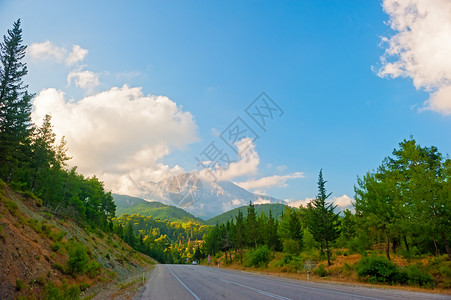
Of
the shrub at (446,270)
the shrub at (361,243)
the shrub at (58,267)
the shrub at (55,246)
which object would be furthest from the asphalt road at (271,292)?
the shrub at (361,243)

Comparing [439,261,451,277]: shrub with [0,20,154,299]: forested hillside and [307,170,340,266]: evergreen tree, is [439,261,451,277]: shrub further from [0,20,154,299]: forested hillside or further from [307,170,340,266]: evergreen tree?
[0,20,154,299]: forested hillside

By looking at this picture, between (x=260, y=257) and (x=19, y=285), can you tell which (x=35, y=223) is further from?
(x=260, y=257)

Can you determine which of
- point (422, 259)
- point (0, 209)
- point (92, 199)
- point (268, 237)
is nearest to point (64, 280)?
point (0, 209)

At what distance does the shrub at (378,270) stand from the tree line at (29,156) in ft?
113

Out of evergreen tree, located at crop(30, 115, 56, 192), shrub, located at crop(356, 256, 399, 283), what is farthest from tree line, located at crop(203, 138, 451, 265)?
evergreen tree, located at crop(30, 115, 56, 192)

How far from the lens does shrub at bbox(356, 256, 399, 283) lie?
59.4 ft

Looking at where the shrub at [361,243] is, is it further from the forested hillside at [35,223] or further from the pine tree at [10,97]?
the pine tree at [10,97]

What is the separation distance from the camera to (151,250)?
118812 mm

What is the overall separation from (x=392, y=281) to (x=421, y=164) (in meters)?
11.4

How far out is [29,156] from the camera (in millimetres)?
35688

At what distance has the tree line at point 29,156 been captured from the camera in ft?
84.3

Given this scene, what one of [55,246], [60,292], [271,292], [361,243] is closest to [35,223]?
[55,246]

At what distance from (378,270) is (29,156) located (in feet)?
149

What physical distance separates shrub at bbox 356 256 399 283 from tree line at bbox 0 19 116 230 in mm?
34361
